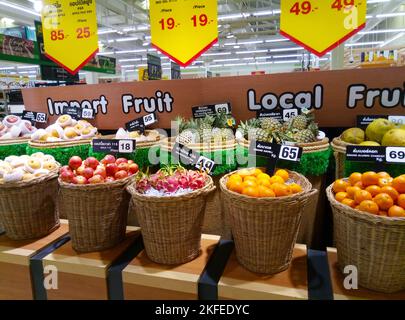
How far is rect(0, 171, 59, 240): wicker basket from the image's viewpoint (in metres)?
1.79

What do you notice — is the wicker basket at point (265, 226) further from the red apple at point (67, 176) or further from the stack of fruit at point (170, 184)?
the red apple at point (67, 176)

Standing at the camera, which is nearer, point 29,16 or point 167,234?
point 167,234

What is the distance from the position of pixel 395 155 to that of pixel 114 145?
1575 millimetres

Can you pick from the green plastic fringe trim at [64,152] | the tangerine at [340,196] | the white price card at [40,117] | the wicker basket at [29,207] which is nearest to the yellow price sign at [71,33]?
the white price card at [40,117]

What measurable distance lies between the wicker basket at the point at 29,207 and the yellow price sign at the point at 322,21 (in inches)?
85.2

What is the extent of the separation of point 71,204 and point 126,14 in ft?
34.0

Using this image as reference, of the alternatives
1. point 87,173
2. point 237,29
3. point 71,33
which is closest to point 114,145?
point 87,173

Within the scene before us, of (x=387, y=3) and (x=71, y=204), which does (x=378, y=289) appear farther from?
(x=387, y=3)

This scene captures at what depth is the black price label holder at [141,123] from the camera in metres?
2.57

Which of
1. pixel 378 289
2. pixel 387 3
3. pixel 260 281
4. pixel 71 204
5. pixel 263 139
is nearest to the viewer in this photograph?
pixel 378 289

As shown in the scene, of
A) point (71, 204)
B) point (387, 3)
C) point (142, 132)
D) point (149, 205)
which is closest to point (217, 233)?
point (149, 205)

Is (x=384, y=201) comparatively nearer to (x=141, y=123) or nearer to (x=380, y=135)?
(x=380, y=135)

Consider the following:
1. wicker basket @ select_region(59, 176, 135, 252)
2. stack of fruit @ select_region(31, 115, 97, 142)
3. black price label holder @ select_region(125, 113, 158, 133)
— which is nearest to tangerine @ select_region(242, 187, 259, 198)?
wicker basket @ select_region(59, 176, 135, 252)
